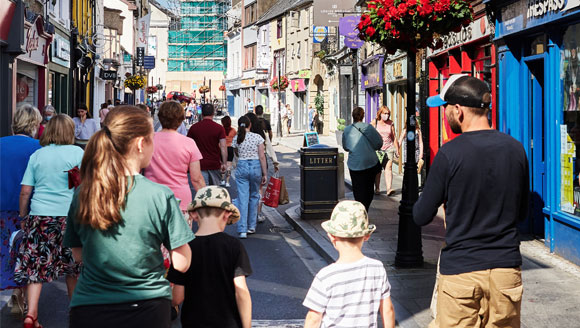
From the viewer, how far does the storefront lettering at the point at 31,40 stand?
1690cm

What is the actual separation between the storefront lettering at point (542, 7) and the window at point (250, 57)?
56.7m

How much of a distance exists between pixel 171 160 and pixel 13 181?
1364 mm

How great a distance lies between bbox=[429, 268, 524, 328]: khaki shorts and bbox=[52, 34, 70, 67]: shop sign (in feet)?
65.3

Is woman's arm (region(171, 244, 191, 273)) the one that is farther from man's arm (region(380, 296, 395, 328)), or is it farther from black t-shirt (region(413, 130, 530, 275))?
black t-shirt (region(413, 130, 530, 275))

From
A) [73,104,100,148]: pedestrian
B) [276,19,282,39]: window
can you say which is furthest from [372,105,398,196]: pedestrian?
[276,19,282,39]: window

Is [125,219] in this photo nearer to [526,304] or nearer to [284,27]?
[526,304]

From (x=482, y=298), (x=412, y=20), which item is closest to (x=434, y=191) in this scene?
(x=482, y=298)

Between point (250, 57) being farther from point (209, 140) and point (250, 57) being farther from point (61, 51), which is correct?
point (209, 140)

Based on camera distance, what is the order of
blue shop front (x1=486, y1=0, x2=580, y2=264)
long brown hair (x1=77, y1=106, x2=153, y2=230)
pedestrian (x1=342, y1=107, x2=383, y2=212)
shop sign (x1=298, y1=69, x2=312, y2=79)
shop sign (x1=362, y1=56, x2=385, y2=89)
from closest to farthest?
long brown hair (x1=77, y1=106, x2=153, y2=230)
blue shop front (x1=486, y1=0, x2=580, y2=264)
pedestrian (x1=342, y1=107, x2=383, y2=212)
shop sign (x1=362, y1=56, x2=385, y2=89)
shop sign (x1=298, y1=69, x2=312, y2=79)

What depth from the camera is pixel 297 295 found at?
7660 mm

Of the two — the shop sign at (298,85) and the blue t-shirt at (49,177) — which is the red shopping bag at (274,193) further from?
the shop sign at (298,85)

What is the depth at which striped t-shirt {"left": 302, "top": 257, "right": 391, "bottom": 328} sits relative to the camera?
147 inches

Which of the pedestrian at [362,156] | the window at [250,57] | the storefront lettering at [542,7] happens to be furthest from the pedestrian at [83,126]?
the window at [250,57]

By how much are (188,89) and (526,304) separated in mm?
103492
